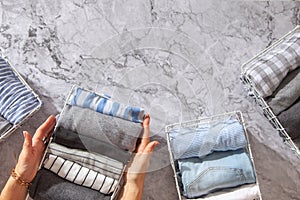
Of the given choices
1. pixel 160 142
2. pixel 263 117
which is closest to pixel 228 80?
pixel 263 117

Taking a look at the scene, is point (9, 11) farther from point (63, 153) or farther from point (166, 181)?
point (166, 181)

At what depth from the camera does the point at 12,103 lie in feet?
4.06

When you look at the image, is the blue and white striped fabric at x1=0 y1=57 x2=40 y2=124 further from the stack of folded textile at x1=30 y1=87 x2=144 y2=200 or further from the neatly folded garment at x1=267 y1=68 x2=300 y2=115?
the neatly folded garment at x1=267 y1=68 x2=300 y2=115

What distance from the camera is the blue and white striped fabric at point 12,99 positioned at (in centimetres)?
123

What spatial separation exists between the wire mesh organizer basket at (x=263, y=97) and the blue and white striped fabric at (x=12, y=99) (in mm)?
597

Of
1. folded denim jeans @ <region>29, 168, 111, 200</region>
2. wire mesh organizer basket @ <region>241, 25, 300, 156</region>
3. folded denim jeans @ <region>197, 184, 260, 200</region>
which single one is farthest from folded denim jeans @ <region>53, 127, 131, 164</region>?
wire mesh organizer basket @ <region>241, 25, 300, 156</region>

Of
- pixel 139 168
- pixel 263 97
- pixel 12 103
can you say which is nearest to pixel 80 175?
pixel 139 168

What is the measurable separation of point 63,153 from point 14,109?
18 centimetres

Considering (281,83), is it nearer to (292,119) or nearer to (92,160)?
(292,119)

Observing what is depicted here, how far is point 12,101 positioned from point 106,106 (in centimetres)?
26

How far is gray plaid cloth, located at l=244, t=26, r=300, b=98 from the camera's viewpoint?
46.5 inches

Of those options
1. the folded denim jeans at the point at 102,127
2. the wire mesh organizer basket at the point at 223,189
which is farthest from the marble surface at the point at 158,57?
the folded denim jeans at the point at 102,127

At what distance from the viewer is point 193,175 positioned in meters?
1.22

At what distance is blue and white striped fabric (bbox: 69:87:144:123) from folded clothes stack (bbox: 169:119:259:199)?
12 cm
